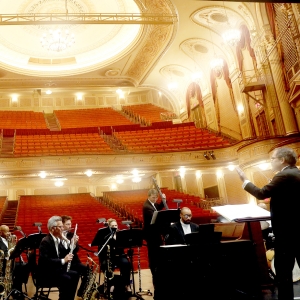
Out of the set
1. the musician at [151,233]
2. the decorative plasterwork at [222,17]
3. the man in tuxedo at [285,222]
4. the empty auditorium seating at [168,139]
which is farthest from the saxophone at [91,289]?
the decorative plasterwork at [222,17]

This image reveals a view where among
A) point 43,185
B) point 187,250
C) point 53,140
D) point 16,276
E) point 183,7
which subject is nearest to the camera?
point 187,250

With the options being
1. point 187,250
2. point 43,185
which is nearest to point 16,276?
point 187,250

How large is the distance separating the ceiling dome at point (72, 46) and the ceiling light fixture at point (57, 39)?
0.24 m

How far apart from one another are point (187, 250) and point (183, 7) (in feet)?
34.7

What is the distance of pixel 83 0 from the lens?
13633 millimetres

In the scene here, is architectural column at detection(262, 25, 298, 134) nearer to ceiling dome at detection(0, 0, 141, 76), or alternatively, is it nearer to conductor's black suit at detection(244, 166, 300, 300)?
ceiling dome at detection(0, 0, 141, 76)

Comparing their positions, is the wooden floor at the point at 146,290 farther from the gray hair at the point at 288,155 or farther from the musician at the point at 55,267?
the gray hair at the point at 288,155

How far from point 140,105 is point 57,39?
22.9 feet

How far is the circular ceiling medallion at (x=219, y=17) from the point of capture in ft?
39.4

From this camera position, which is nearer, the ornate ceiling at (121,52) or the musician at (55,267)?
the musician at (55,267)

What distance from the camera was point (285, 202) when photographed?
230 cm

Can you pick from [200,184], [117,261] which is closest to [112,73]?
[200,184]

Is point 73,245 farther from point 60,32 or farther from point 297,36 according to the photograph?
point 60,32

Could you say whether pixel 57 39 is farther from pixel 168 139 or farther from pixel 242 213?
pixel 242 213
